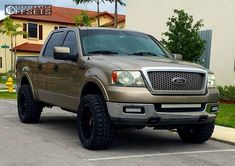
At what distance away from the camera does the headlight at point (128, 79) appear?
23.5 feet

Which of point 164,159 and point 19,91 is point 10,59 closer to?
point 19,91

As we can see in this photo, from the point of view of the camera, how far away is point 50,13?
5394 centimetres

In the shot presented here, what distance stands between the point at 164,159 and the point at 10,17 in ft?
152

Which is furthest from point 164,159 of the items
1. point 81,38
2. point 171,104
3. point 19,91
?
point 19,91

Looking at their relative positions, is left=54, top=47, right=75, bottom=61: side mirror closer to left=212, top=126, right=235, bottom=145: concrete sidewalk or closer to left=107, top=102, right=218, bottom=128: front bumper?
left=107, top=102, right=218, bottom=128: front bumper

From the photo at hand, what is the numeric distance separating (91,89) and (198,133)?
208cm

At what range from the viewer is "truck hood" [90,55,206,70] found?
288 inches

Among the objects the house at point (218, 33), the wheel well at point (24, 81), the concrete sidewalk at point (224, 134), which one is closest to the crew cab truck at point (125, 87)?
the concrete sidewalk at point (224, 134)

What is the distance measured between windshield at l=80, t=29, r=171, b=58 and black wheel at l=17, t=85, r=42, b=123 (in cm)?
245

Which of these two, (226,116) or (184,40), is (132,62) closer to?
(226,116)

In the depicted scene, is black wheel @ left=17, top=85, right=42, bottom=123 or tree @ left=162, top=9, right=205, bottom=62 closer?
black wheel @ left=17, top=85, right=42, bottom=123

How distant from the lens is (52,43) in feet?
32.9

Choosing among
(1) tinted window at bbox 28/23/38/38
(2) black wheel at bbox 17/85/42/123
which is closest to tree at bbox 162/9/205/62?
(2) black wheel at bbox 17/85/42/123

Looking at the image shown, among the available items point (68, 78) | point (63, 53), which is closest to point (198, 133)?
point (68, 78)
